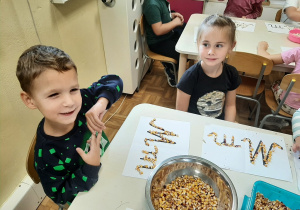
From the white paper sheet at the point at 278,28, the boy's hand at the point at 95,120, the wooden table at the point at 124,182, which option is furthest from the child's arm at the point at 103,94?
the white paper sheet at the point at 278,28

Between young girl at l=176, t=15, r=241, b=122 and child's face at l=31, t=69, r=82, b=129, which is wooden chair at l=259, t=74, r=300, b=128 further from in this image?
child's face at l=31, t=69, r=82, b=129

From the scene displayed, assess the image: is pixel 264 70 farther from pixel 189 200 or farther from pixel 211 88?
pixel 189 200

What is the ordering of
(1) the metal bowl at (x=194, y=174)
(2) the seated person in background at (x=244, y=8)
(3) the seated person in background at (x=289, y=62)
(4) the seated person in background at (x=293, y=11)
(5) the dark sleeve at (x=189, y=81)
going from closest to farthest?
(1) the metal bowl at (x=194, y=174) < (5) the dark sleeve at (x=189, y=81) < (3) the seated person in background at (x=289, y=62) < (4) the seated person in background at (x=293, y=11) < (2) the seated person in background at (x=244, y=8)

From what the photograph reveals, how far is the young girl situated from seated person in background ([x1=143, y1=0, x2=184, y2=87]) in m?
1.02

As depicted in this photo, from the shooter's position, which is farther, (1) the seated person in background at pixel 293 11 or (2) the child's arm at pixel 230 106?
(1) the seated person in background at pixel 293 11

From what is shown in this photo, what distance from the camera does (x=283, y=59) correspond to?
1484mm

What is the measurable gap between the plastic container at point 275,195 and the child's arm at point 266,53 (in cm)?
110

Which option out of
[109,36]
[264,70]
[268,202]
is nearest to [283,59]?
[264,70]

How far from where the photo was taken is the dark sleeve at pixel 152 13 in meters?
1.99

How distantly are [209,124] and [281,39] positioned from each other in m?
1.33

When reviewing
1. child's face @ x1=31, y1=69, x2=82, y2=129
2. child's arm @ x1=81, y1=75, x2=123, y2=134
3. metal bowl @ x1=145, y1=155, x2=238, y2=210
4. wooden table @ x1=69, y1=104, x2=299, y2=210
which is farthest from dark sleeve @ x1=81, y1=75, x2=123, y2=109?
metal bowl @ x1=145, y1=155, x2=238, y2=210

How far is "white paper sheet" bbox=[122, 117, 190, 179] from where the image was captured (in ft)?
2.57

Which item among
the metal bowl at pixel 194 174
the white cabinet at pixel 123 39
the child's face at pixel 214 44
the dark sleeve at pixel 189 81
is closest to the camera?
the metal bowl at pixel 194 174

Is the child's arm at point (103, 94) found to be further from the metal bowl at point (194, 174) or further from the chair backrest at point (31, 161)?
the metal bowl at point (194, 174)
